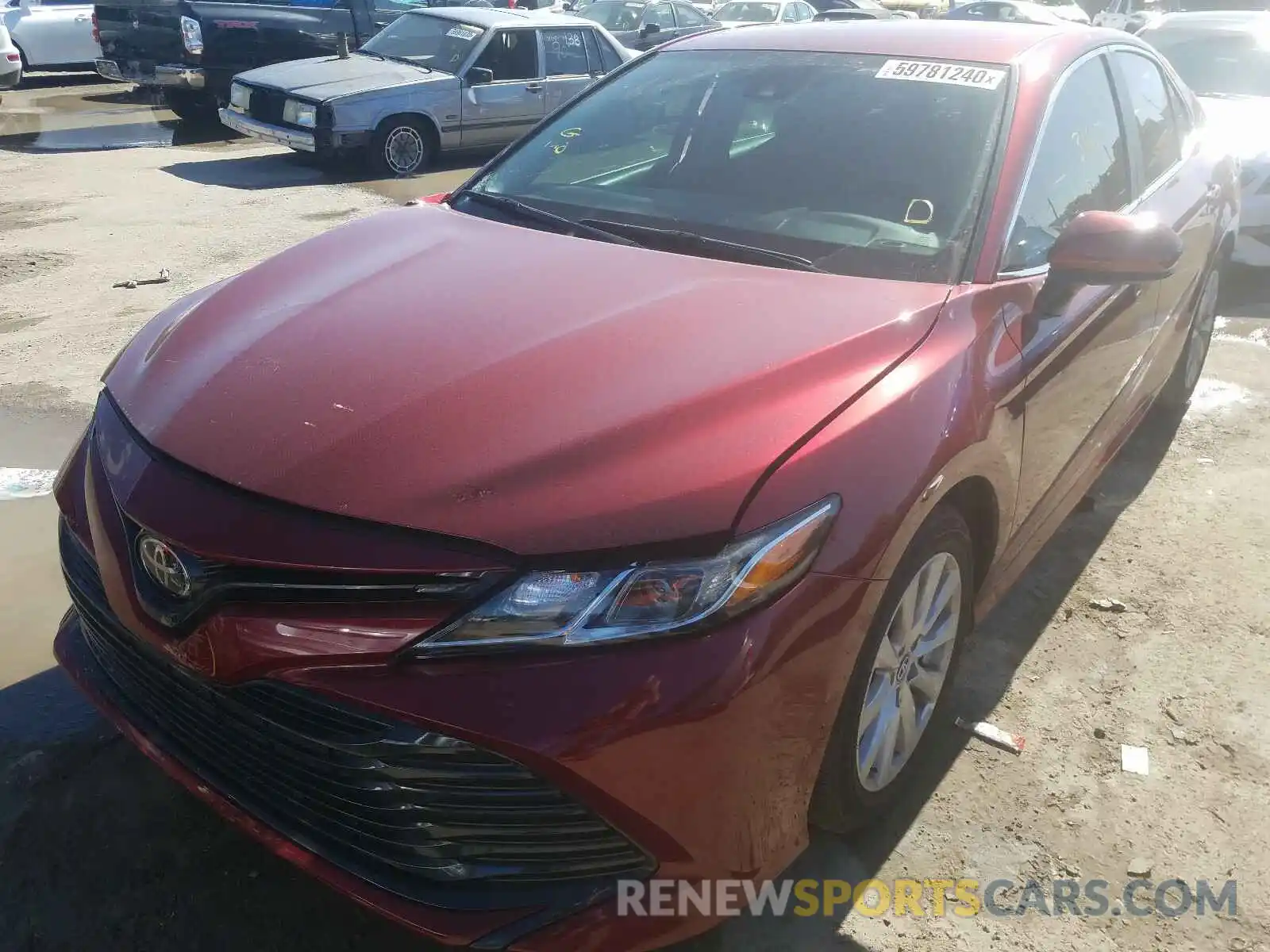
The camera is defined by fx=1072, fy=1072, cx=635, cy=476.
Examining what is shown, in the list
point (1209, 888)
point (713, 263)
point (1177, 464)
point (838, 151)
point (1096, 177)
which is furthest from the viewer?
point (1177, 464)

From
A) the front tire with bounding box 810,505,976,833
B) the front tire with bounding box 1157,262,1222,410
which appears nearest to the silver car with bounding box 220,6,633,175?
the front tire with bounding box 1157,262,1222,410

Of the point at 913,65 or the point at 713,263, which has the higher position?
the point at 913,65

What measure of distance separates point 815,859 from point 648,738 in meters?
0.92

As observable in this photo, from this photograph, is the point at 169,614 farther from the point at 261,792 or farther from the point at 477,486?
the point at 477,486

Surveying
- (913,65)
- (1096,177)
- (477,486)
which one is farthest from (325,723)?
(1096,177)

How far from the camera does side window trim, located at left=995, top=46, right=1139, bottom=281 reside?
2572 millimetres

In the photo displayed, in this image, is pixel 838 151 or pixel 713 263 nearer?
pixel 713 263

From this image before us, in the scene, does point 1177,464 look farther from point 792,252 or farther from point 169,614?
point 169,614

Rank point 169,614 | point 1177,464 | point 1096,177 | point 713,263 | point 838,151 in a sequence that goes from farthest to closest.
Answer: point 1177,464 → point 1096,177 → point 838,151 → point 713,263 → point 169,614

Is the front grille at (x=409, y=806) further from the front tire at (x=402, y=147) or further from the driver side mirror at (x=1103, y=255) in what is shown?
the front tire at (x=402, y=147)

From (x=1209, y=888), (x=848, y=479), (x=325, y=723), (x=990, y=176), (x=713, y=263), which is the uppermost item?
(x=990, y=176)

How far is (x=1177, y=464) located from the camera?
4441 mm

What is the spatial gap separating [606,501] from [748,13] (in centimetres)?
1794

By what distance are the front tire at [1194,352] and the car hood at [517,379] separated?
266 cm
